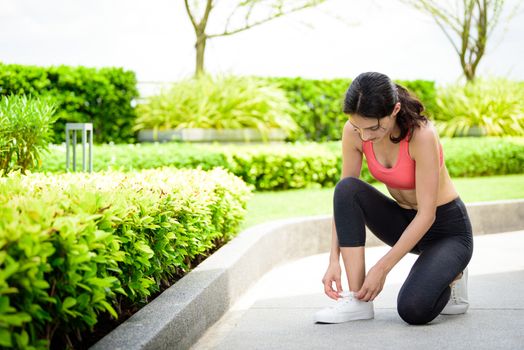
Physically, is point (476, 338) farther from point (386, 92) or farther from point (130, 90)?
point (130, 90)

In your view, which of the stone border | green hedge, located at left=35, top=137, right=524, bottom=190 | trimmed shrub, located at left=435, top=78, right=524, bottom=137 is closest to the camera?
the stone border

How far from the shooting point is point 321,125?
1507 centimetres

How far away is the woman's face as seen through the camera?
325cm

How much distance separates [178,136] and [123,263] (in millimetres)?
9181

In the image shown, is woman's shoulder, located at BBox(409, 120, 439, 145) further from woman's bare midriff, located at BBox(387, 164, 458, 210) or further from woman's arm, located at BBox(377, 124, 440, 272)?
woman's bare midriff, located at BBox(387, 164, 458, 210)

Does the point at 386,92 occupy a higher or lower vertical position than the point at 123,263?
higher

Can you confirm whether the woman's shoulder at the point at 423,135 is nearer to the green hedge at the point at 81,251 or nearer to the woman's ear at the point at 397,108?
the woman's ear at the point at 397,108

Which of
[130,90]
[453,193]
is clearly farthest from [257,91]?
[453,193]

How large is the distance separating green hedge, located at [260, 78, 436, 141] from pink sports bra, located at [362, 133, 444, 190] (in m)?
10.6

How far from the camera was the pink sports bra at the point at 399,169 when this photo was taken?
138 inches

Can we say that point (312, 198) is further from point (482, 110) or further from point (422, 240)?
point (482, 110)

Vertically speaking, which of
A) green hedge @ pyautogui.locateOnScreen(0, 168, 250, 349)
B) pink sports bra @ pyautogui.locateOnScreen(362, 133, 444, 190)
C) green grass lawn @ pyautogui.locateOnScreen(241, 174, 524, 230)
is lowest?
green grass lawn @ pyautogui.locateOnScreen(241, 174, 524, 230)

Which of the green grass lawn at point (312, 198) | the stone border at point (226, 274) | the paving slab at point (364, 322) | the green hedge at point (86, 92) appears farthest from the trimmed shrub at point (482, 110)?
the paving slab at point (364, 322)

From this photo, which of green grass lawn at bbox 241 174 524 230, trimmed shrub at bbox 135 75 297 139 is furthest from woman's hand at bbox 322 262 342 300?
trimmed shrub at bbox 135 75 297 139
